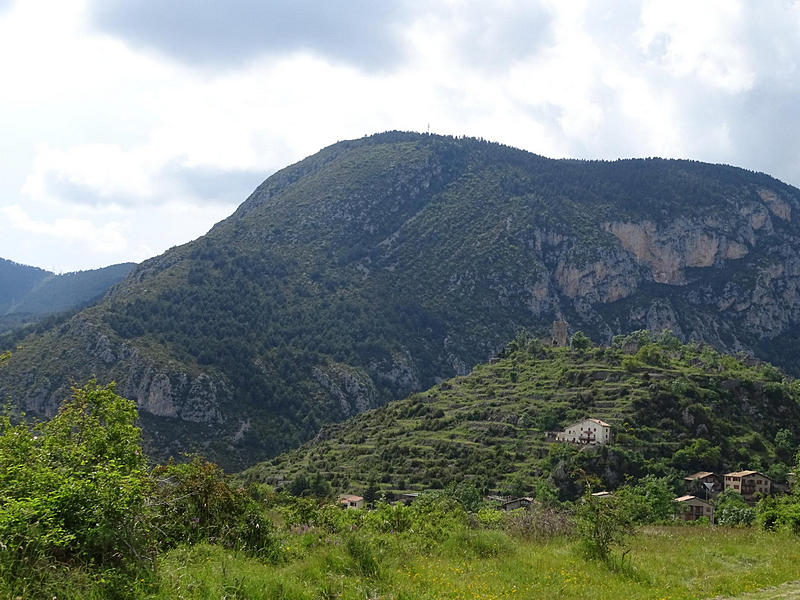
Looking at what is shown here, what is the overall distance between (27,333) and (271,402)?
6308 cm

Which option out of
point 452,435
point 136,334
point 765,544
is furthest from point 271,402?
point 765,544

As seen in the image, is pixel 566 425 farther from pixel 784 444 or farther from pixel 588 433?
pixel 784 444

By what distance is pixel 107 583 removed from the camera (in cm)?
895

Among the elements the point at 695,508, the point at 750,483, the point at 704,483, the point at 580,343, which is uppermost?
the point at 580,343

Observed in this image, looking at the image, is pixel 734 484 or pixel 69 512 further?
pixel 734 484

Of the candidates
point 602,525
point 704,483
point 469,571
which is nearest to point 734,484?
point 704,483

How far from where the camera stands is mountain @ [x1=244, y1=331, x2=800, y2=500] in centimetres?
7238

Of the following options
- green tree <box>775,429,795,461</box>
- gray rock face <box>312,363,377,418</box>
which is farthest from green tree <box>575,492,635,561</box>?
gray rock face <box>312,363,377,418</box>

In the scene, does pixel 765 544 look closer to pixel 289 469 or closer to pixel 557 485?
pixel 557 485

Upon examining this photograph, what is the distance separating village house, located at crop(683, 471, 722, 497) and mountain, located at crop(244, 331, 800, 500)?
6.67 feet

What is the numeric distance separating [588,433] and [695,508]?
753 inches

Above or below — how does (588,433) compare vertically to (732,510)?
above

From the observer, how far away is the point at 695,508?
59188 mm

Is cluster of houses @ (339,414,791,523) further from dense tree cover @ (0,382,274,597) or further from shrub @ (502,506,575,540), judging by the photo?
dense tree cover @ (0,382,274,597)
